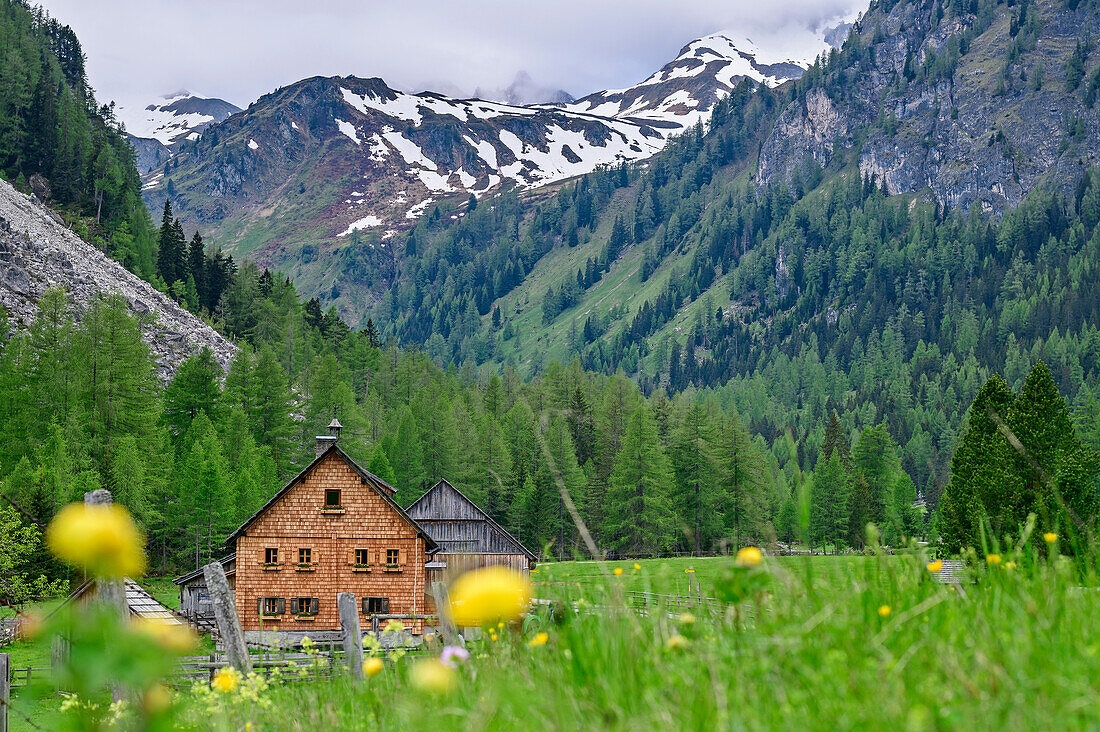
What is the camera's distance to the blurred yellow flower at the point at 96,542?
243 cm

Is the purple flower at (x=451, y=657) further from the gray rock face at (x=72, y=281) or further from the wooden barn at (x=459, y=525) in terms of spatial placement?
the gray rock face at (x=72, y=281)

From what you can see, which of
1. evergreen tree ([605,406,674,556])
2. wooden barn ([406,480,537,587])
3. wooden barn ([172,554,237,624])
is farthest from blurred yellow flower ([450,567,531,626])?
evergreen tree ([605,406,674,556])

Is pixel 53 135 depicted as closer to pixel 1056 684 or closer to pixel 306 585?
pixel 306 585

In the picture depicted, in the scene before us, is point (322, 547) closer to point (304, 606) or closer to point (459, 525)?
point (304, 606)

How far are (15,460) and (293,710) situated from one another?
60.9 meters

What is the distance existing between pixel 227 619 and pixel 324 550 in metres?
33.0

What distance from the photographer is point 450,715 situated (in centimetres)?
370

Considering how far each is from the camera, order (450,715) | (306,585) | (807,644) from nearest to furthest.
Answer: (807,644) → (450,715) → (306,585)

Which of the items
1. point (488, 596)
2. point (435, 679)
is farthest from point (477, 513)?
point (488, 596)

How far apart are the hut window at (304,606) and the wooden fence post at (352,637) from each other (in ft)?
107

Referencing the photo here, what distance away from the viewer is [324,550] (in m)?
39.5

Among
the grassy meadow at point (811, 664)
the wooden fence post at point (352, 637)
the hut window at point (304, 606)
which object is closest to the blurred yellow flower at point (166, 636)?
the grassy meadow at point (811, 664)

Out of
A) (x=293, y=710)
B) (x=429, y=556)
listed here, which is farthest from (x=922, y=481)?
(x=293, y=710)

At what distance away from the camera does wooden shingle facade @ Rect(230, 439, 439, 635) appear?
3928 centimetres
